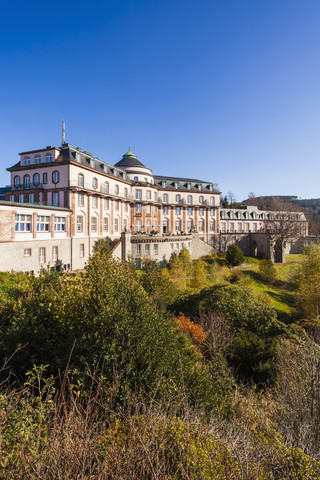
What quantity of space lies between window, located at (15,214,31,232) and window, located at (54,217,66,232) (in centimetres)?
347

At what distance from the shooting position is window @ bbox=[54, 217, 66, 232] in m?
27.0

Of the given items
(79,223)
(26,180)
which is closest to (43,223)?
(79,223)

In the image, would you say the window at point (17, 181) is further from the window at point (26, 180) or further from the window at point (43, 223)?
the window at point (43, 223)

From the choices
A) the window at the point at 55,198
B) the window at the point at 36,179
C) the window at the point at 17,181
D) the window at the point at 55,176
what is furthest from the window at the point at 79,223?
the window at the point at 17,181

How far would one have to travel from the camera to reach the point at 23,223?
23094 mm

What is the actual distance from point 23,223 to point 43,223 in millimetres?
2422

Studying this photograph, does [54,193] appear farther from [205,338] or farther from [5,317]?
[205,338]

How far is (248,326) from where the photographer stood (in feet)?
53.1

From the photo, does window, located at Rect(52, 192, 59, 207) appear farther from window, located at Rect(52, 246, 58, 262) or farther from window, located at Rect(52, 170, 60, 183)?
window, located at Rect(52, 246, 58, 262)

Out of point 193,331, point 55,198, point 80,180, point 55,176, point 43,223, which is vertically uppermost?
point 55,176

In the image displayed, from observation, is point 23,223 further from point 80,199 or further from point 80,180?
point 80,180

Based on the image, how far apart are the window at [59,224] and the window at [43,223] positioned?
1037mm

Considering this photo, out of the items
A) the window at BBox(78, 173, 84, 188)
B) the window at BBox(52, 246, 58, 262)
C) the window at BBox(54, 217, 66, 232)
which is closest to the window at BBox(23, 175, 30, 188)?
the window at BBox(78, 173, 84, 188)

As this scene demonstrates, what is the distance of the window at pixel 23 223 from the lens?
2255 centimetres
